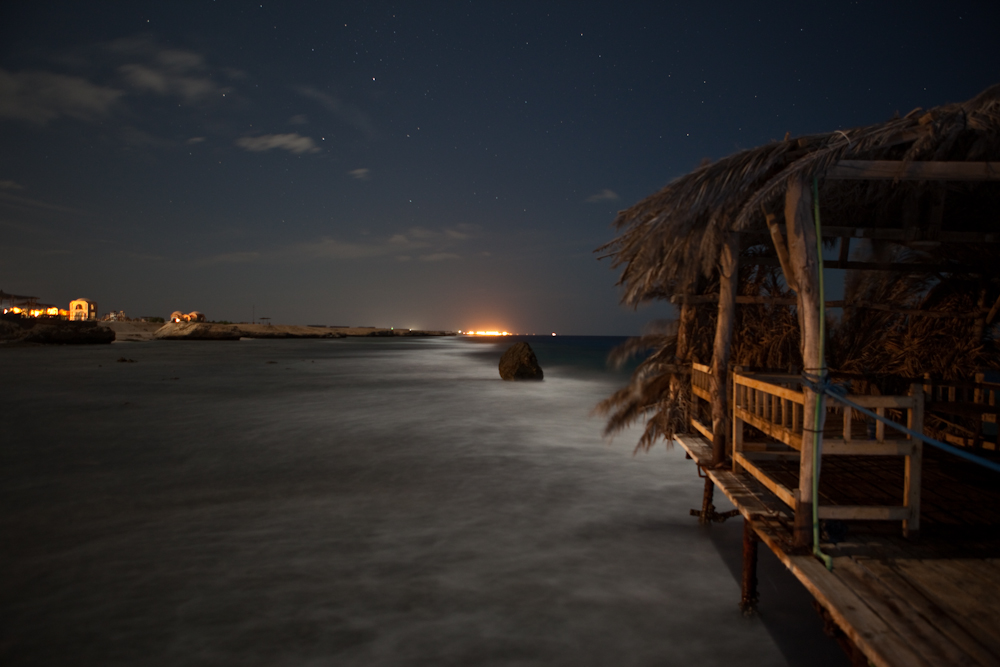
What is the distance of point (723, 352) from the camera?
596 cm

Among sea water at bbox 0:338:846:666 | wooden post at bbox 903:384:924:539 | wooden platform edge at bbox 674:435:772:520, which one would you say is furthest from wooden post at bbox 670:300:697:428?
wooden post at bbox 903:384:924:539

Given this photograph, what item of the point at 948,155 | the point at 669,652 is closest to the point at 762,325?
the point at 948,155

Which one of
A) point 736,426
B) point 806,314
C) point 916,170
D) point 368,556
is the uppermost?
point 916,170

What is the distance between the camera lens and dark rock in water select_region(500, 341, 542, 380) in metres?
26.6

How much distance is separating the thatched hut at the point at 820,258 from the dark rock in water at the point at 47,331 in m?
56.0

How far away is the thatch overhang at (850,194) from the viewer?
11.9 ft

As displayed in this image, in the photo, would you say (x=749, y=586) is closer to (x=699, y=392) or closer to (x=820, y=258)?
(x=699, y=392)

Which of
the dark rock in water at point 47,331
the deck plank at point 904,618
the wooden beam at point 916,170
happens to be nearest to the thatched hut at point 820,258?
the wooden beam at point 916,170

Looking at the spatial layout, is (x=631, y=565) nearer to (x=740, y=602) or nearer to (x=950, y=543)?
(x=740, y=602)

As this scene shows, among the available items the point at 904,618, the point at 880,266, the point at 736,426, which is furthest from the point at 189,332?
the point at 904,618

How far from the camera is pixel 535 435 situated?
13633mm

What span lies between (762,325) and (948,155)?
3.93 meters

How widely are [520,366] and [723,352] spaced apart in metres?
20.7

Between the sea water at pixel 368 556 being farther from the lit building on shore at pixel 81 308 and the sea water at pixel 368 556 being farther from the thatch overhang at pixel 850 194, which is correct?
the lit building on shore at pixel 81 308
